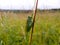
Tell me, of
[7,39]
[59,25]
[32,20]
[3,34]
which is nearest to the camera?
[32,20]

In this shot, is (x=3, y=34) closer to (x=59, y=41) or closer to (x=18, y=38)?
(x=18, y=38)

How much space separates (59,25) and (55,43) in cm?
61

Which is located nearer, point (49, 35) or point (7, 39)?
point (7, 39)

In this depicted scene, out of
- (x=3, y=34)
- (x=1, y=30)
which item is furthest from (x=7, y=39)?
(x=1, y=30)

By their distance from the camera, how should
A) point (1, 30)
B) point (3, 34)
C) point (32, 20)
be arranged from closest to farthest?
point (32, 20) < point (3, 34) < point (1, 30)

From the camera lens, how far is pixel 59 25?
2314 millimetres

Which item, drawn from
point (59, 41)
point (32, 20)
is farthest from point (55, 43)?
point (32, 20)

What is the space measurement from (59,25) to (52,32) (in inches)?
15.3

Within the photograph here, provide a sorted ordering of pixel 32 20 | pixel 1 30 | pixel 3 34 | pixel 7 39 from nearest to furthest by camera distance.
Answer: pixel 32 20
pixel 7 39
pixel 3 34
pixel 1 30

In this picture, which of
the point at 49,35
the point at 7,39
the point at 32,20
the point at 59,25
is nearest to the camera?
the point at 32,20

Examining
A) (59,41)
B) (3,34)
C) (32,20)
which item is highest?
(32,20)

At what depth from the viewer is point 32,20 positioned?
1.36 ft

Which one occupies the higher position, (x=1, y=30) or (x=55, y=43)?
(x=1, y=30)

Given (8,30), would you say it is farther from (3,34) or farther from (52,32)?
(52,32)
